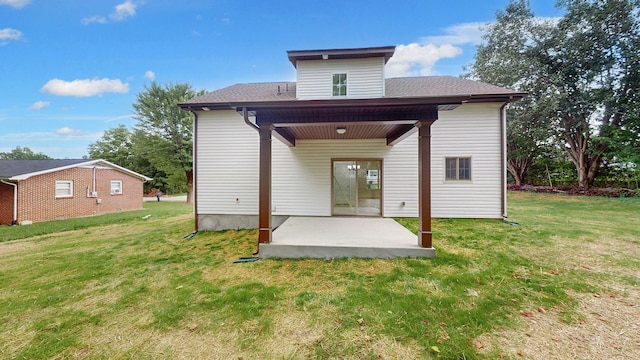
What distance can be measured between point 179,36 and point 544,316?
1903 centimetres

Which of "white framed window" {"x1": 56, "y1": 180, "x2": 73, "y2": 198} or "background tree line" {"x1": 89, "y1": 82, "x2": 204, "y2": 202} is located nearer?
"white framed window" {"x1": 56, "y1": 180, "x2": 73, "y2": 198}

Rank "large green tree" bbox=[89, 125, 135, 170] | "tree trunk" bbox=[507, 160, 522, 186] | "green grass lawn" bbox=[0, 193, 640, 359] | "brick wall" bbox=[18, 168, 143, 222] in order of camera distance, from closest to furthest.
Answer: "green grass lawn" bbox=[0, 193, 640, 359]
"brick wall" bbox=[18, 168, 143, 222]
"tree trunk" bbox=[507, 160, 522, 186]
"large green tree" bbox=[89, 125, 135, 170]

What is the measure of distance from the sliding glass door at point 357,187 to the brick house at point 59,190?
14498mm

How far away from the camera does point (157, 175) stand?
1050 inches

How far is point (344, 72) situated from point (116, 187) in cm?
1700

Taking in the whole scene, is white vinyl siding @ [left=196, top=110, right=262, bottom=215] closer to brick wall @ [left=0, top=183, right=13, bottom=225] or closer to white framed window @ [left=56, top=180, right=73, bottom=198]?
brick wall @ [left=0, top=183, right=13, bottom=225]

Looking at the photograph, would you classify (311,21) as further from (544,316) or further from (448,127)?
(544,316)

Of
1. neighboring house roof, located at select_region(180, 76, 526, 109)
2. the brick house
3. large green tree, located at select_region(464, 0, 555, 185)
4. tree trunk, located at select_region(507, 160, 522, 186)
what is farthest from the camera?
tree trunk, located at select_region(507, 160, 522, 186)

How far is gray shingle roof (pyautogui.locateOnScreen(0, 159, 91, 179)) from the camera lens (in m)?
11.1

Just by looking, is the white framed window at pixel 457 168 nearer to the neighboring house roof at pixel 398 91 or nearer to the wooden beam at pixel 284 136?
the neighboring house roof at pixel 398 91

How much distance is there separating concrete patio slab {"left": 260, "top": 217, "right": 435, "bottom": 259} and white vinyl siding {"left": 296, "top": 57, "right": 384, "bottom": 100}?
4.37 metres

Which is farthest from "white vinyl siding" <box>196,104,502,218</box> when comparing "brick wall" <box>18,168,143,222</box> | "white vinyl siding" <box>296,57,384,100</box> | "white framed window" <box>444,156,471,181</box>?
"brick wall" <box>18,168,143,222</box>

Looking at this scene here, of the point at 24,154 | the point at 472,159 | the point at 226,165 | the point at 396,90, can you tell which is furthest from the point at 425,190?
the point at 24,154

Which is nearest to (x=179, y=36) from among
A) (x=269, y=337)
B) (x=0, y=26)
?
(x=0, y=26)
